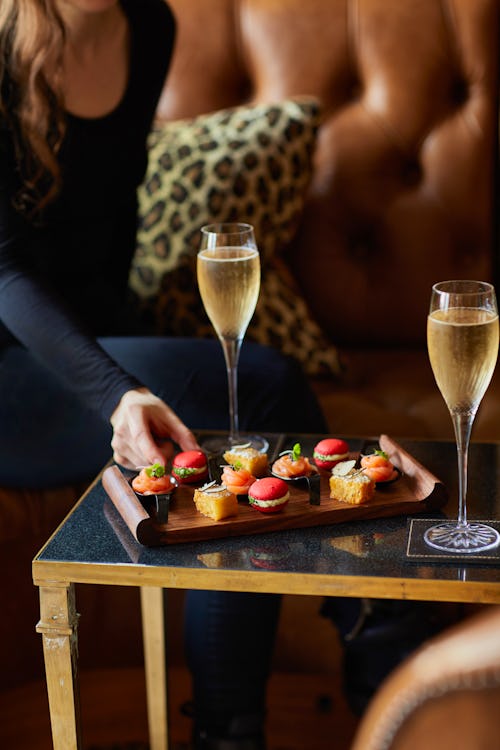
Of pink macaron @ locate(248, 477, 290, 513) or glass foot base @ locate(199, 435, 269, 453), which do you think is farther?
glass foot base @ locate(199, 435, 269, 453)

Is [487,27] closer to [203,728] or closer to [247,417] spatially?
[247,417]

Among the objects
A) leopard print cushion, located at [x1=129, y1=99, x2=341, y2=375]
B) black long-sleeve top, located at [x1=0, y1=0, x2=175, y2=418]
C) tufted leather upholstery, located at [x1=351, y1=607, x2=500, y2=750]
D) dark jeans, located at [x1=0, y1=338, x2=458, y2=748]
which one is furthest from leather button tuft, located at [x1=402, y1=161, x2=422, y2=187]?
tufted leather upholstery, located at [x1=351, y1=607, x2=500, y2=750]

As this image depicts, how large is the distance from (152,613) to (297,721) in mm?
392

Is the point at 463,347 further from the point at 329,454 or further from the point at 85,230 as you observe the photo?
the point at 85,230

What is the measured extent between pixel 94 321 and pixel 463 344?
3.01 ft

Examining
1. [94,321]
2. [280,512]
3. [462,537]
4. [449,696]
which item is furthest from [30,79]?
[449,696]

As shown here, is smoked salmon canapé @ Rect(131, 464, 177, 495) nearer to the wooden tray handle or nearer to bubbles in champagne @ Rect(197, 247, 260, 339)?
the wooden tray handle

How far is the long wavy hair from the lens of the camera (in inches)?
60.0

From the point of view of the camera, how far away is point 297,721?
1.71 m

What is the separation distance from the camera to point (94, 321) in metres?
1.76

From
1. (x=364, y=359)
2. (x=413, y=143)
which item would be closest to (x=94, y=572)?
(x=364, y=359)

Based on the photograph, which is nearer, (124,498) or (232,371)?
(124,498)

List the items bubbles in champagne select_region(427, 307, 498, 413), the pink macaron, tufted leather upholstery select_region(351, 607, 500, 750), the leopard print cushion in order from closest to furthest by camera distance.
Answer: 1. tufted leather upholstery select_region(351, 607, 500, 750)
2. bubbles in champagne select_region(427, 307, 498, 413)
3. the pink macaron
4. the leopard print cushion

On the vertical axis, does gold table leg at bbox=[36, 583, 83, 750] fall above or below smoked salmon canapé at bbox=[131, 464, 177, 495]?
below
